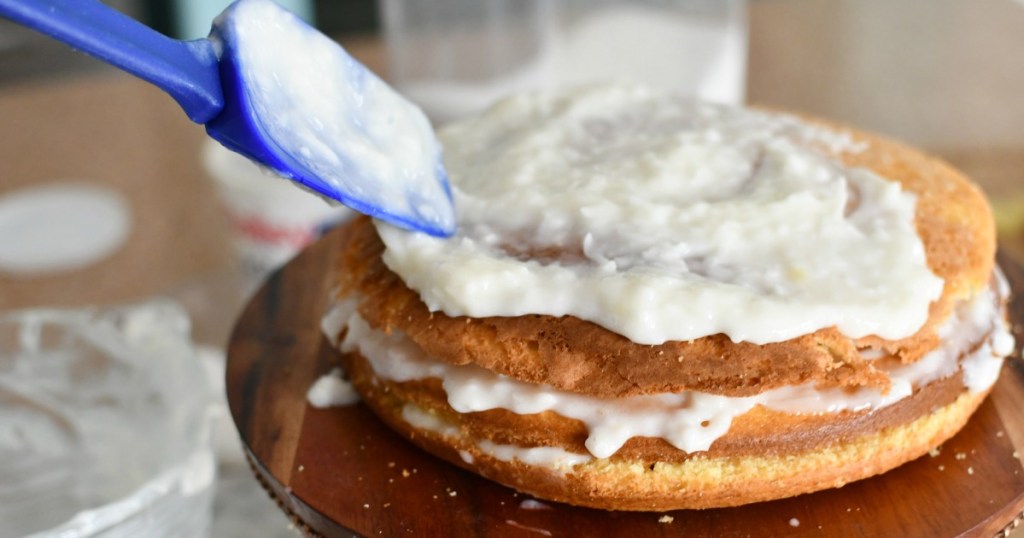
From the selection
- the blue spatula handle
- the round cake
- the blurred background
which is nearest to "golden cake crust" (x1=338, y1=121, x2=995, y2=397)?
the round cake

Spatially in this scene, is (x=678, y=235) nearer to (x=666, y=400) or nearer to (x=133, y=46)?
(x=666, y=400)

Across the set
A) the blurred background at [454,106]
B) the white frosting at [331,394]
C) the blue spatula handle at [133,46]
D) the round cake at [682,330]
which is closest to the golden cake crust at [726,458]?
the round cake at [682,330]

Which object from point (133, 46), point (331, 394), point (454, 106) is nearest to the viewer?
point (133, 46)

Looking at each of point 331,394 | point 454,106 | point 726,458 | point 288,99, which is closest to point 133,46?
point 288,99

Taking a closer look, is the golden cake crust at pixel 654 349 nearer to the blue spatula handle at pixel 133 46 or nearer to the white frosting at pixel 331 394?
the white frosting at pixel 331 394

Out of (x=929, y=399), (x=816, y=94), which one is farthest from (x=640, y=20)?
(x=929, y=399)
